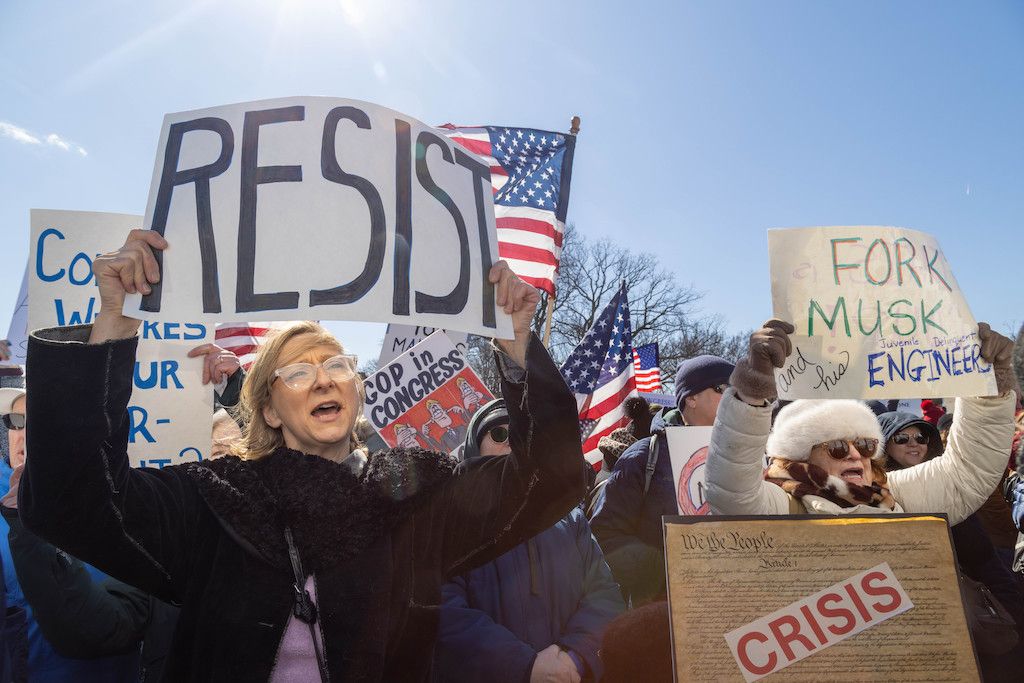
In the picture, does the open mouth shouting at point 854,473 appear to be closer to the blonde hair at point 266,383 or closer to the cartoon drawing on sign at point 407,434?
the blonde hair at point 266,383

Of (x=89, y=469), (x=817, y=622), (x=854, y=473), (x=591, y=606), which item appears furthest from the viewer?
(x=591, y=606)

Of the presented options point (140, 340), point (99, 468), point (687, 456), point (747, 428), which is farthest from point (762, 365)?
point (140, 340)

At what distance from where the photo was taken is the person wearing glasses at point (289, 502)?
149 cm

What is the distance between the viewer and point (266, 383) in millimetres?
2012

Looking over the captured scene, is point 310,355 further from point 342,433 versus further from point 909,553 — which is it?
point 909,553

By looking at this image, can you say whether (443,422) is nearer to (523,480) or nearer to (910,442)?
(910,442)

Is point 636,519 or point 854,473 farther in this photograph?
point 636,519

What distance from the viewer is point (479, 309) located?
1.97m

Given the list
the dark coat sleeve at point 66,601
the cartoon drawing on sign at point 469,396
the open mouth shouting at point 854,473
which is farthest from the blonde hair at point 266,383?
the cartoon drawing on sign at point 469,396

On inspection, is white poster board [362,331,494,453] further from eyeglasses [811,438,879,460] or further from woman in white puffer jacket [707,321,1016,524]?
eyeglasses [811,438,879,460]

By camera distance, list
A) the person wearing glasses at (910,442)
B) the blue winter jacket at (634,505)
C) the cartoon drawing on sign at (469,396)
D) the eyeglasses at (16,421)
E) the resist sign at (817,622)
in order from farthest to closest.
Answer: the cartoon drawing on sign at (469,396)
the person wearing glasses at (910,442)
the blue winter jacket at (634,505)
the eyeglasses at (16,421)
the resist sign at (817,622)

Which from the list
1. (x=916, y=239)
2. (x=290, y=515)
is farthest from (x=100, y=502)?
(x=916, y=239)

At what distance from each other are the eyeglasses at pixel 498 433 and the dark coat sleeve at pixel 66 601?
5.29ft

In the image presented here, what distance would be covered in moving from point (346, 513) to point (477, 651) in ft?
3.35
